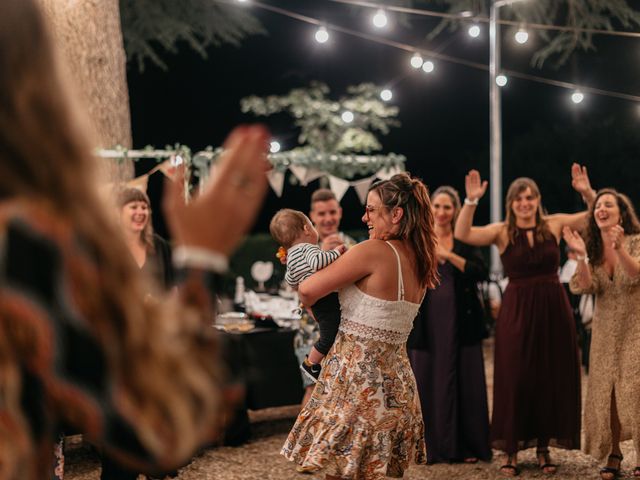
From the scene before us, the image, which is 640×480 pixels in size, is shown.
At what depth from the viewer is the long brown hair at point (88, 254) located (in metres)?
1.16

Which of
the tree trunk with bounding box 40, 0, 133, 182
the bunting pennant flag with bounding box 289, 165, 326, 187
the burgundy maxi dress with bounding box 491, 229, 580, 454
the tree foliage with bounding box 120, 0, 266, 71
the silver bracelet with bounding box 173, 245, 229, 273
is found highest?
the tree foliage with bounding box 120, 0, 266, 71

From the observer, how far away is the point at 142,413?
1184 millimetres

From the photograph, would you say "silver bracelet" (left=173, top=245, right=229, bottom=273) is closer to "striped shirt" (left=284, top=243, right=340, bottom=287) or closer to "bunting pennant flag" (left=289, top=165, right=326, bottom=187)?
"striped shirt" (left=284, top=243, right=340, bottom=287)

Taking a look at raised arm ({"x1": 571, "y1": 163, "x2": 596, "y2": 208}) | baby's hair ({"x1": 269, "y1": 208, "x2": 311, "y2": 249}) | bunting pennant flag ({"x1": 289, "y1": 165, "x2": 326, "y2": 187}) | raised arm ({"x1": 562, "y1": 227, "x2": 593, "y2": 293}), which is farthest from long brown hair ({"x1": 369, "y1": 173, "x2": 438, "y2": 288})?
bunting pennant flag ({"x1": 289, "y1": 165, "x2": 326, "y2": 187})

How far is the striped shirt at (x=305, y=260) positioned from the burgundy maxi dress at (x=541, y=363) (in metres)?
1.81

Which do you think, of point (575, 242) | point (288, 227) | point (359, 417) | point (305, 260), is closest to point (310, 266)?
point (305, 260)

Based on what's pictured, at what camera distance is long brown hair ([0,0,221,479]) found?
116 centimetres

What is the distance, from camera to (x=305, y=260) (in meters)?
3.54

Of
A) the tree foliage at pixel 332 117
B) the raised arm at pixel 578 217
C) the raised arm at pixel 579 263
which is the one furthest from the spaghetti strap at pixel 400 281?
the tree foliage at pixel 332 117

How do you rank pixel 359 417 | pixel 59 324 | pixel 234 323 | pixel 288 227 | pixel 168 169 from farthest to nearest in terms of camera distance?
pixel 234 323 < pixel 168 169 < pixel 288 227 < pixel 359 417 < pixel 59 324

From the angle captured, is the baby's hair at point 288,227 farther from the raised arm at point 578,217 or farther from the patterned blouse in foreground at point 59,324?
the patterned blouse in foreground at point 59,324

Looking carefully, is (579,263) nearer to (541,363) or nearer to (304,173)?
(541,363)

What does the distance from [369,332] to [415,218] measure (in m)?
0.48

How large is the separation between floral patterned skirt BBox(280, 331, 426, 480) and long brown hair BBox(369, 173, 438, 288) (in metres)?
0.35
